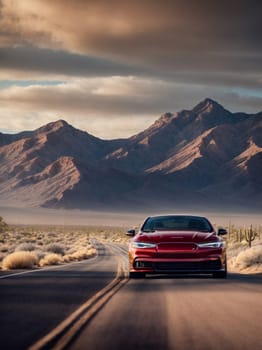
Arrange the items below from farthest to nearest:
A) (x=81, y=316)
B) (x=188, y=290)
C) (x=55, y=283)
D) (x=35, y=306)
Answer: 1. (x=55, y=283)
2. (x=188, y=290)
3. (x=35, y=306)
4. (x=81, y=316)

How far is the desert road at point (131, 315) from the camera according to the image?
31.4 feet

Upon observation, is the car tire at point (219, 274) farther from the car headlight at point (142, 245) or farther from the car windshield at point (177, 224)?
the car headlight at point (142, 245)

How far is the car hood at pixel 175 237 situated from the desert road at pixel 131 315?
103cm

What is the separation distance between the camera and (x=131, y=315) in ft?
40.6

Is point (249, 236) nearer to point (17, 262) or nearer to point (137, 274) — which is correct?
point (17, 262)

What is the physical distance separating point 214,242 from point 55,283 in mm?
3921

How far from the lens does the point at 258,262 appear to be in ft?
100

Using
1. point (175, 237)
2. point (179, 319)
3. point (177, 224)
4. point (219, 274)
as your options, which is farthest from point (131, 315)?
point (177, 224)

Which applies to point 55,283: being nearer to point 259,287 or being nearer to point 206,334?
point 259,287

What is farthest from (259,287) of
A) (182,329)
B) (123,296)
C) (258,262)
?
(258,262)

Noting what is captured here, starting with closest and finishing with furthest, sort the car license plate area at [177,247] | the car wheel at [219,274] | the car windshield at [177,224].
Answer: the car license plate area at [177,247] → the car wheel at [219,274] → the car windshield at [177,224]

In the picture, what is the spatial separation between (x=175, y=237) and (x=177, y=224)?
5.50 ft

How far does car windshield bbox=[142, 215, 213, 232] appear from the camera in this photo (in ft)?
67.7

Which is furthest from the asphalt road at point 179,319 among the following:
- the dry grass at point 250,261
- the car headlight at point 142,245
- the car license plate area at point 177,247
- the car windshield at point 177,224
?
the dry grass at point 250,261
